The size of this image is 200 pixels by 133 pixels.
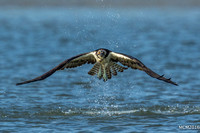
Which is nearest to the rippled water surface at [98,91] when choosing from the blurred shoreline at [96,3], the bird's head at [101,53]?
the bird's head at [101,53]

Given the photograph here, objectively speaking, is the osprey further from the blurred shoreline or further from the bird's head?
the blurred shoreline

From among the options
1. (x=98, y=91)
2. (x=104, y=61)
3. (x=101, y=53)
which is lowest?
(x=98, y=91)

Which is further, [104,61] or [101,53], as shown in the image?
[104,61]

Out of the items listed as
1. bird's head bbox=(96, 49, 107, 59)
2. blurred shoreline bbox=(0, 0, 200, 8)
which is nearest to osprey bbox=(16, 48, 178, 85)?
bird's head bbox=(96, 49, 107, 59)

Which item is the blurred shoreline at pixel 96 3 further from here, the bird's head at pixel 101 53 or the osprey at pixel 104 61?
the bird's head at pixel 101 53

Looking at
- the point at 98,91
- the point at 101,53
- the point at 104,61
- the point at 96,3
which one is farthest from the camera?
the point at 96,3

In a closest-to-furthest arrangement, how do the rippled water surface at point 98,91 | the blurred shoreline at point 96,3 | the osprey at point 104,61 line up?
the osprey at point 104,61 → the rippled water surface at point 98,91 → the blurred shoreline at point 96,3

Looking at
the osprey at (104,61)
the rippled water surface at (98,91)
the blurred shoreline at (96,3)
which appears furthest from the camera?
the blurred shoreline at (96,3)

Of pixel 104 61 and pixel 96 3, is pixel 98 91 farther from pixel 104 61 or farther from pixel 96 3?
pixel 96 3

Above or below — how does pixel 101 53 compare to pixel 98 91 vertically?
above

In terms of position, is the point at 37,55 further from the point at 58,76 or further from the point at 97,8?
the point at 97,8

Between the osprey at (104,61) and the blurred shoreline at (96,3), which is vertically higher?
the blurred shoreline at (96,3)

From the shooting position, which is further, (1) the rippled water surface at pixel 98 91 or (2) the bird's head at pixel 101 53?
(1) the rippled water surface at pixel 98 91

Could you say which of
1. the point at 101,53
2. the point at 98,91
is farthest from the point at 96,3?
the point at 101,53
